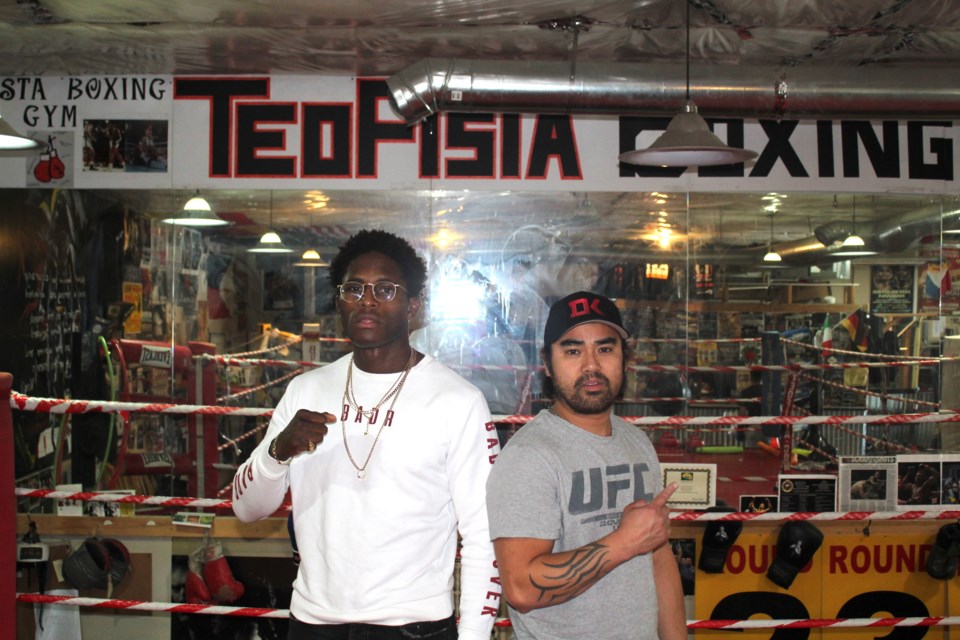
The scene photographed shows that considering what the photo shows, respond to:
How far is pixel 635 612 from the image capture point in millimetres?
2066

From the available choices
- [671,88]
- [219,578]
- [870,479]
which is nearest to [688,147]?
[671,88]

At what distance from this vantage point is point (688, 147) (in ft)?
13.7

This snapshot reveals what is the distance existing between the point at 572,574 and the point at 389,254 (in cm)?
96

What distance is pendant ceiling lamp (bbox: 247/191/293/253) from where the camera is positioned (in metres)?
5.68

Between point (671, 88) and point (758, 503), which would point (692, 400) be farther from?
point (671, 88)

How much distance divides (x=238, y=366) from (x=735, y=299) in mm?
3134

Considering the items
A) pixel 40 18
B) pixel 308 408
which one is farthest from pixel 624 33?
pixel 308 408

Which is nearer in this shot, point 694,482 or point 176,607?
point 176,607

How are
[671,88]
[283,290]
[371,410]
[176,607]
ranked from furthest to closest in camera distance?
[283,290] → [671,88] → [176,607] → [371,410]

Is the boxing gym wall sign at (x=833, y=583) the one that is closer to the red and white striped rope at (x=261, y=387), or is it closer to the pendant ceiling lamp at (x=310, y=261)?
the red and white striped rope at (x=261, y=387)

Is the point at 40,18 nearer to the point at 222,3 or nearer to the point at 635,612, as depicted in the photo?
the point at 222,3

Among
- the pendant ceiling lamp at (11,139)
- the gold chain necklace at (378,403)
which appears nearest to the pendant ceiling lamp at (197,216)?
the pendant ceiling lamp at (11,139)

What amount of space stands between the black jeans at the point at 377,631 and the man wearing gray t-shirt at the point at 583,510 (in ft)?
0.63

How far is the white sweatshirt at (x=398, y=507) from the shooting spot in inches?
85.3
